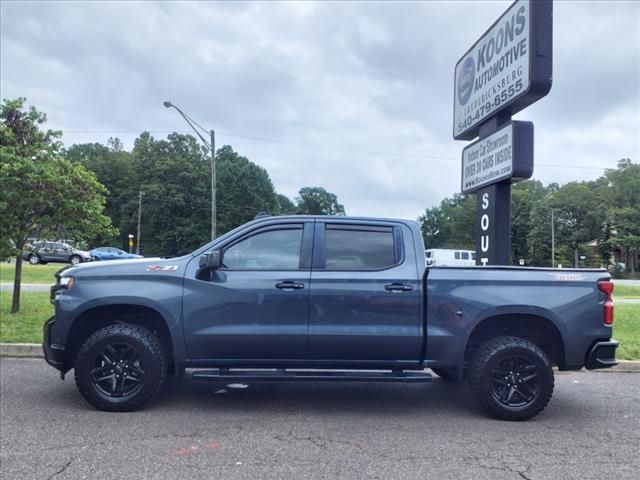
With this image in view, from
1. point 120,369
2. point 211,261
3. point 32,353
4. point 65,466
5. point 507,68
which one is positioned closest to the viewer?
point 65,466

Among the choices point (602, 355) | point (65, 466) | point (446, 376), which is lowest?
point (65, 466)

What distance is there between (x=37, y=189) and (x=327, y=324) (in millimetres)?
6773

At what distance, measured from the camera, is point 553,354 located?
5.16 m

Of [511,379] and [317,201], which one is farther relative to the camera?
[317,201]

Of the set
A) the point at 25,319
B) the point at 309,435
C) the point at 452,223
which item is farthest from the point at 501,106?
the point at 452,223

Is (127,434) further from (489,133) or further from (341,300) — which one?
(489,133)

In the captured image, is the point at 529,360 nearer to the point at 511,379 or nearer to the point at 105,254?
the point at 511,379

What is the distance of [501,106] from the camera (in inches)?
305

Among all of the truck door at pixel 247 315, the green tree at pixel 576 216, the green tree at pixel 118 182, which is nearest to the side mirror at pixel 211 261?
the truck door at pixel 247 315

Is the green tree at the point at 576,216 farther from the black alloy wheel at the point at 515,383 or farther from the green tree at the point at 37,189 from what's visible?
the black alloy wheel at the point at 515,383

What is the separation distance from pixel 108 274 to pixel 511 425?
4.08m

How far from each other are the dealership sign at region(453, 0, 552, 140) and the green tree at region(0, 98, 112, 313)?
7144 millimetres

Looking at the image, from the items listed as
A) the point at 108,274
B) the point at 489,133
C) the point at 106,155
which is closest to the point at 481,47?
the point at 489,133

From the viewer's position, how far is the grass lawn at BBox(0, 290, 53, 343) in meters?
7.71
